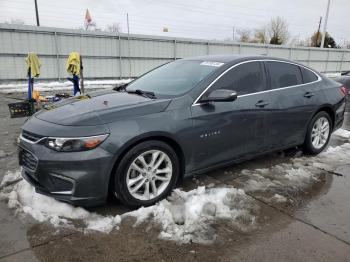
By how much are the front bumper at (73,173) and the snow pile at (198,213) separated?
0.42 meters

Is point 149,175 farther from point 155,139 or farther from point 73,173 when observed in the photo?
point 73,173

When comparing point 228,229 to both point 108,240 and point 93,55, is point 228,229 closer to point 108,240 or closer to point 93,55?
point 108,240

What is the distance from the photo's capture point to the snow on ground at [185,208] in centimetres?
312

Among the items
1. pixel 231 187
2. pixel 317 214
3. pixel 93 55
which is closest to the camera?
pixel 317 214

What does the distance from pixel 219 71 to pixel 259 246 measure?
2.08 m

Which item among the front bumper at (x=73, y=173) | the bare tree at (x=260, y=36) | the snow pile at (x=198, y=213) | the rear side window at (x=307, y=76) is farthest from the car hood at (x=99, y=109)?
the bare tree at (x=260, y=36)

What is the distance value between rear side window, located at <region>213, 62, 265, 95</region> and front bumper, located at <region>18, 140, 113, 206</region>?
1.65 m

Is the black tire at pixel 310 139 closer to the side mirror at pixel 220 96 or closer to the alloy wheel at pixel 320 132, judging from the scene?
the alloy wheel at pixel 320 132

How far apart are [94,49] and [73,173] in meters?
16.0

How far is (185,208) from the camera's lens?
11.3 feet

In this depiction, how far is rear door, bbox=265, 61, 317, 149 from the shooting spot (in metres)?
4.58

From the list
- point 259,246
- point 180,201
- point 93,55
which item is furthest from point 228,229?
point 93,55

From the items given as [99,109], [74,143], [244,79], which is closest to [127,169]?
[74,143]

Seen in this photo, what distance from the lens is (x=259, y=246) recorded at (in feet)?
9.52
